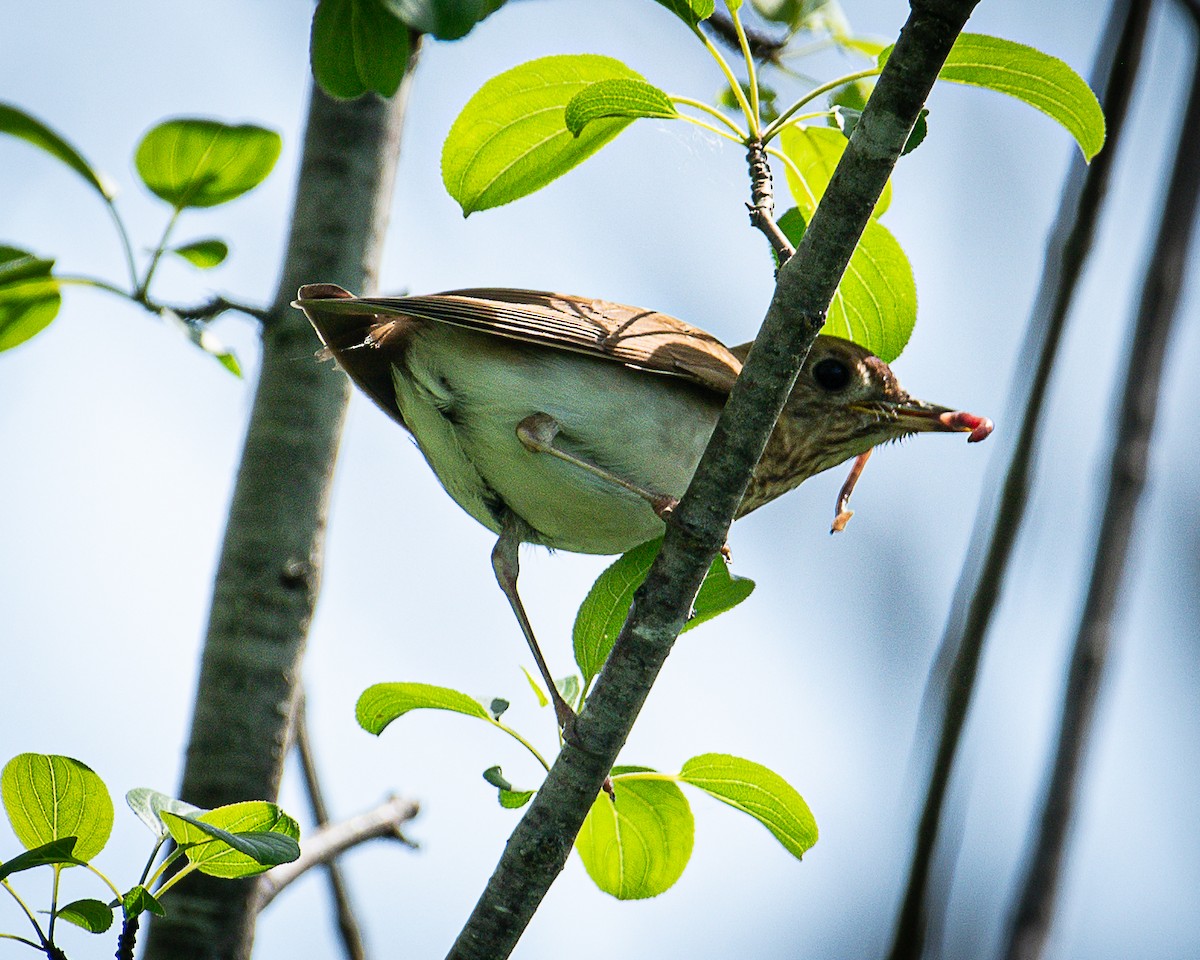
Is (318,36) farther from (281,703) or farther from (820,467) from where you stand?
(820,467)

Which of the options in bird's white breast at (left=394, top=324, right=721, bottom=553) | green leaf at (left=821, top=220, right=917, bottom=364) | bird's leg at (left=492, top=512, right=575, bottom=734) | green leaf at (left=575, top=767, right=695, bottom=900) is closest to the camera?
green leaf at (left=575, top=767, right=695, bottom=900)

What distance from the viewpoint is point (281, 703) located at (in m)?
3.51

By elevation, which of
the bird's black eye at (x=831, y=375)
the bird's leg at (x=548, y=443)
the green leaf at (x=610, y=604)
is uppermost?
the bird's black eye at (x=831, y=375)

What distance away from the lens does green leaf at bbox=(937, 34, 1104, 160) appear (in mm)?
2729

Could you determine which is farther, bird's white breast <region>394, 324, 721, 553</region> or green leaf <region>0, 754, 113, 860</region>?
bird's white breast <region>394, 324, 721, 553</region>

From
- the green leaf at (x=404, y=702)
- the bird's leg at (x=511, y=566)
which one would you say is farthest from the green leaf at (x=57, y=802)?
the bird's leg at (x=511, y=566)

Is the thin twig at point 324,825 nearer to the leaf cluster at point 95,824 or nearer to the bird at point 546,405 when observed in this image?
the bird at point 546,405

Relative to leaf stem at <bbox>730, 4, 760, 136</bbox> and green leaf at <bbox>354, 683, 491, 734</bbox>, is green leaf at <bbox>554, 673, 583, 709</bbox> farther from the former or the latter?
leaf stem at <bbox>730, 4, 760, 136</bbox>

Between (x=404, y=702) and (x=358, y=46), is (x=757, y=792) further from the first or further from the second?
(x=358, y=46)

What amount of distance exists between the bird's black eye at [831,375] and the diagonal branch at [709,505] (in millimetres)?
1948

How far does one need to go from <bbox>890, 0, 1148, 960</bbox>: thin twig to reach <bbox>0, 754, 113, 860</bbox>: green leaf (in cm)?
149

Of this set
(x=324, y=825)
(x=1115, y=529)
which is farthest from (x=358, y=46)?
(x=324, y=825)

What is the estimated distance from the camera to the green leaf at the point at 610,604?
2.94 meters

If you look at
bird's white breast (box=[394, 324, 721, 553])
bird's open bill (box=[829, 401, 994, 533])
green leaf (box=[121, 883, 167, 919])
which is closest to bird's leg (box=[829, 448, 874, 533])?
bird's open bill (box=[829, 401, 994, 533])
